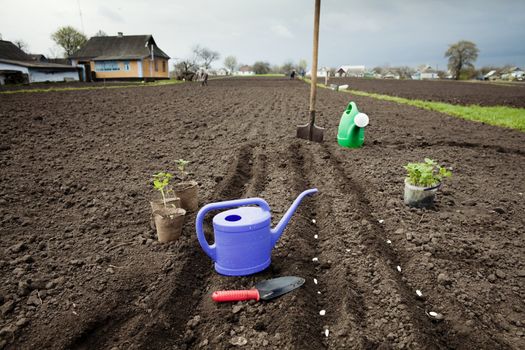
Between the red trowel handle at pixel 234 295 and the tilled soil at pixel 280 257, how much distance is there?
0.07m

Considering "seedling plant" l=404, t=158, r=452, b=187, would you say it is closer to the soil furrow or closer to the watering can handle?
the soil furrow

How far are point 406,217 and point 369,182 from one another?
1.03 metres

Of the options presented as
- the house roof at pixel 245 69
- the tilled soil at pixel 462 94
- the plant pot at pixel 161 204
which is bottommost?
the plant pot at pixel 161 204

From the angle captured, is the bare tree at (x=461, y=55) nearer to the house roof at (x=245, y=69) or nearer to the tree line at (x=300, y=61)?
the tree line at (x=300, y=61)

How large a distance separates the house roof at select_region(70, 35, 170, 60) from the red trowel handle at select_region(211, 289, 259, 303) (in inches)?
1591

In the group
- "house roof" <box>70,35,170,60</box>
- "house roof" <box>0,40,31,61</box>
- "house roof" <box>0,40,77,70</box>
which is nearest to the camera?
"house roof" <box>0,40,77,70</box>

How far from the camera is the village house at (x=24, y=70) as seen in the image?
2833cm

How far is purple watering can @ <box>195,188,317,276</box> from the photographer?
2.33m

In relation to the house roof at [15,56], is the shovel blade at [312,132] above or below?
below

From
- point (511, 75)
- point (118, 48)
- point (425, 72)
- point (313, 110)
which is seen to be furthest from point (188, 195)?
point (425, 72)

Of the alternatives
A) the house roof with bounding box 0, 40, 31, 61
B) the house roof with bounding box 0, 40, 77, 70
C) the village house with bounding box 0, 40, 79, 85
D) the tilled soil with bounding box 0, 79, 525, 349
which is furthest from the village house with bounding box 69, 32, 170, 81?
the tilled soil with bounding box 0, 79, 525, 349

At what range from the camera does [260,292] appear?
Answer: 2.22 metres

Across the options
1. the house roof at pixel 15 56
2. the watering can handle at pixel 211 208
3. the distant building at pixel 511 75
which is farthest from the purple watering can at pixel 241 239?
the distant building at pixel 511 75

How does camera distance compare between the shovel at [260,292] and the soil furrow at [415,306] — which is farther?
the shovel at [260,292]
